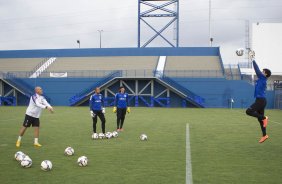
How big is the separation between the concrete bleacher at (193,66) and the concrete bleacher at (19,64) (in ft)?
60.5

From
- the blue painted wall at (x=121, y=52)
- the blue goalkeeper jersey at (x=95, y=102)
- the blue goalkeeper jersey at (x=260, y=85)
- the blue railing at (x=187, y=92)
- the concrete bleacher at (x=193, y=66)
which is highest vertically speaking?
the blue painted wall at (x=121, y=52)

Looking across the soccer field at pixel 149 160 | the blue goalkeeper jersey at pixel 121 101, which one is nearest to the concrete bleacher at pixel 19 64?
the blue goalkeeper jersey at pixel 121 101

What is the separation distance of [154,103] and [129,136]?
3200 cm

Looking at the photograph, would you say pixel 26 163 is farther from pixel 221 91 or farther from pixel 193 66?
pixel 193 66

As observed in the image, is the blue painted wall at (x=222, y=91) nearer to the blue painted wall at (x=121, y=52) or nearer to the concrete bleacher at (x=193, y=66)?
the concrete bleacher at (x=193, y=66)

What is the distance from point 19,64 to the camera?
57.2 metres

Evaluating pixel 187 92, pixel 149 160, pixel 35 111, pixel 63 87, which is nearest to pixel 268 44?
pixel 187 92

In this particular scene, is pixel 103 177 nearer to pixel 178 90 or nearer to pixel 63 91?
pixel 178 90

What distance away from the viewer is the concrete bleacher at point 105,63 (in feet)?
172

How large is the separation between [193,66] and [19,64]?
2412 centimetres

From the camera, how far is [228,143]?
1365 centimetres

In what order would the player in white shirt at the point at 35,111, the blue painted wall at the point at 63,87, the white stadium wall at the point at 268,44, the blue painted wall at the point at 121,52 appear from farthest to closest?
1. the white stadium wall at the point at 268,44
2. the blue painted wall at the point at 121,52
3. the blue painted wall at the point at 63,87
4. the player in white shirt at the point at 35,111

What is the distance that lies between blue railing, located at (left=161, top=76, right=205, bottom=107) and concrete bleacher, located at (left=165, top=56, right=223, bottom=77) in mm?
1964

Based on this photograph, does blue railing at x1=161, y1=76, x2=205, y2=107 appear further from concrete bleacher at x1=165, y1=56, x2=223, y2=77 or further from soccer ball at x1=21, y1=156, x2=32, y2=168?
soccer ball at x1=21, y1=156, x2=32, y2=168
